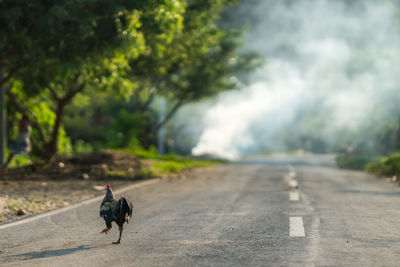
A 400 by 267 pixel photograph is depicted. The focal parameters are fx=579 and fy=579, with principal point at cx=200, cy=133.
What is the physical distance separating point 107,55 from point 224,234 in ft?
29.0

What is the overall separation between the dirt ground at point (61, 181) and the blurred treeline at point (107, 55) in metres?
2.15

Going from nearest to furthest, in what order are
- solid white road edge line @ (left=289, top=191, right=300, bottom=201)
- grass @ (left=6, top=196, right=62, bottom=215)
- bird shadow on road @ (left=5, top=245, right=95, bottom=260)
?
bird shadow on road @ (left=5, top=245, right=95, bottom=260) < grass @ (left=6, top=196, right=62, bottom=215) < solid white road edge line @ (left=289, top=191, right=300, bottom=201)

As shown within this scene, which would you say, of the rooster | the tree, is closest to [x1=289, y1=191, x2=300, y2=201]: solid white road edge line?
the tree

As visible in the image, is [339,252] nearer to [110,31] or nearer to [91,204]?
[91,204]

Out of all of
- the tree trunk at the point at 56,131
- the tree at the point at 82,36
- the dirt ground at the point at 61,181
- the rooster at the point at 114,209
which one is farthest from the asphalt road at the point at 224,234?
the tree trunk at the point at 56,131

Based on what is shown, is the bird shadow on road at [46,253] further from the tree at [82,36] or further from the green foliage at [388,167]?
the green foliage at [388,167]

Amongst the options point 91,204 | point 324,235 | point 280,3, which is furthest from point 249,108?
point 324,235

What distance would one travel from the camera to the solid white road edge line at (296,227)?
7.02 metres

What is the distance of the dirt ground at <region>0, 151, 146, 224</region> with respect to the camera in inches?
416

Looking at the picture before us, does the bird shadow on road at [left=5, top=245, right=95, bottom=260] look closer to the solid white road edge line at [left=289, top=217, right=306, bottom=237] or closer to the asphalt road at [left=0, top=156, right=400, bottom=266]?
the asphalt road at [left=0, top=156, right=400, bottom=266]

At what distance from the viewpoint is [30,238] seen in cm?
727

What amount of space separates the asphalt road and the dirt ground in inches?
33.8

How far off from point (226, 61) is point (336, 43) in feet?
45.1

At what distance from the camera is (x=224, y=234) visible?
7156 mm
